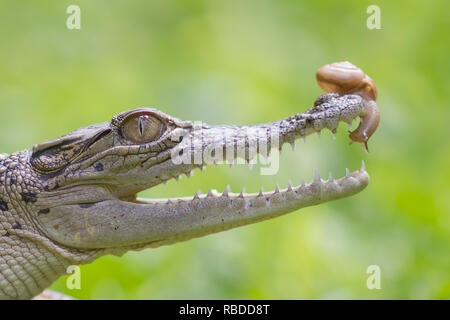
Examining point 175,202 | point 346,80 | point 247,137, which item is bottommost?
point 175,202

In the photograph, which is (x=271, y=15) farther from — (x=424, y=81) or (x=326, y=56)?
(x=424, y=81)

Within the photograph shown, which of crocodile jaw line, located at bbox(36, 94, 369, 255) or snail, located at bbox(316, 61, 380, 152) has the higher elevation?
snail, located at bbox(316, 61, 380, 152)

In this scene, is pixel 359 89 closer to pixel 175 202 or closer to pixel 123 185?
pixel 175 202

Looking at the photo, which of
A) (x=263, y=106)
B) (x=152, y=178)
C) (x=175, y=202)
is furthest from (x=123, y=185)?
(x=263, y=106)

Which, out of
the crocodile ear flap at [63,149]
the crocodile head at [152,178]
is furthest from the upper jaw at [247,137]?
the crocodile ear flap at [63,149]

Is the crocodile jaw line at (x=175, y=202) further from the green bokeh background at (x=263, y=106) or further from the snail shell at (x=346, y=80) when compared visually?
the green bokeh background at (x=263, y=106)

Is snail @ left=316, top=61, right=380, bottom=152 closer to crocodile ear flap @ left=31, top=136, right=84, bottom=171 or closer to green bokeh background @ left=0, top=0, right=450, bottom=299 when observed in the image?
crocodile ear flap @ left=31, top=136, right=84, bottom=171

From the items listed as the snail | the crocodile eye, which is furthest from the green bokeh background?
the snail

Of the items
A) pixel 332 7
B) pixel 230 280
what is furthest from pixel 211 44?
pixel 230 280
